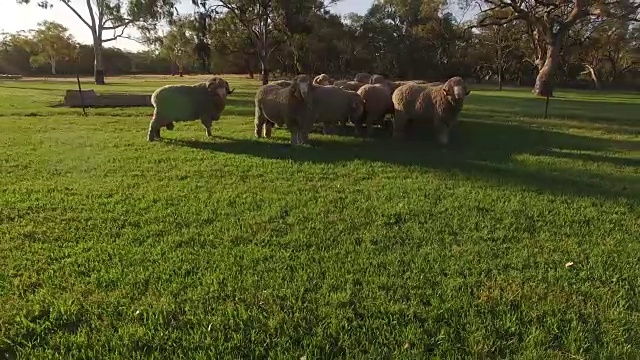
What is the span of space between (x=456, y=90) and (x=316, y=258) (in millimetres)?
7228

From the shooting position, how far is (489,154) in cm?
1018

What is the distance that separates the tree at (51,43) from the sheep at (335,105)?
222ft

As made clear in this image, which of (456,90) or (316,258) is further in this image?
(456,90)

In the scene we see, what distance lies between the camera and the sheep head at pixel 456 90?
10484mm

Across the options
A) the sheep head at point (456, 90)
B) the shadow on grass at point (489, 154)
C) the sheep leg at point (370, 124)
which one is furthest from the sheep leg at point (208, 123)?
the sheep head at point (456, 90)

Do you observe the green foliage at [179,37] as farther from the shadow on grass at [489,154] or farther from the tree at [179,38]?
the shadow on grass at [489,154]

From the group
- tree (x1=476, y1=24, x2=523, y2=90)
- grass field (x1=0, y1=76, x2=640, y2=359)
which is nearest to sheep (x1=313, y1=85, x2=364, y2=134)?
grass field (x1=0, y1=76, x2=640, y2=359)

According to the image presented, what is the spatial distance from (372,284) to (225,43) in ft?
150

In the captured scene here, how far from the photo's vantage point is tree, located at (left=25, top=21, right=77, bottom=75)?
6856cm

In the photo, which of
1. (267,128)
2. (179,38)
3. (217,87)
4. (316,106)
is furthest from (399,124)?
(179,38)

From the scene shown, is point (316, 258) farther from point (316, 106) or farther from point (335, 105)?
point (335, 105)

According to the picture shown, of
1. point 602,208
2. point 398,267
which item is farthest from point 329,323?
point 602,208

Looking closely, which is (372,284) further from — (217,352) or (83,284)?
(83,284)

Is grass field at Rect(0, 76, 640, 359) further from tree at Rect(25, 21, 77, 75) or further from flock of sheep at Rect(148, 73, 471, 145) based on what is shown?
tree at Rect(25, 21, 77, 75)
